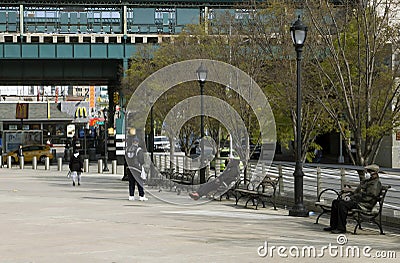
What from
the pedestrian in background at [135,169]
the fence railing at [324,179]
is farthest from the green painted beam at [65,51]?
the pedestrian in background at [135,169]

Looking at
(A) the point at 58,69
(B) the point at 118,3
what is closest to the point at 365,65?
(A) the point at 58,69

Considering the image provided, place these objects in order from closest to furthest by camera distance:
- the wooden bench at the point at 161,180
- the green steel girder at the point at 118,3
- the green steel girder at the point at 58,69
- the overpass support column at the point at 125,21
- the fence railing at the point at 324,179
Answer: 1. the fence railing at the point at 324,179
2. the wooden bench at the point at 161,180
3. the green steel girder at the point at 58,69
4. the green steel girder at the point at 118,3
5. the overpass support column at the point at 125,21

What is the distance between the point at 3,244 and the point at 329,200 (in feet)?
29.6

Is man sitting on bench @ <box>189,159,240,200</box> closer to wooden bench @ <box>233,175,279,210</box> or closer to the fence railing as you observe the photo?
wooden bench @ <box>233,175,279,210</box>

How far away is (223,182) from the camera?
23.0m

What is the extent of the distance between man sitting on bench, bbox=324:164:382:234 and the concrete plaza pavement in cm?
31

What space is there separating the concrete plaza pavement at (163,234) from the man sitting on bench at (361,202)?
31 centimetres

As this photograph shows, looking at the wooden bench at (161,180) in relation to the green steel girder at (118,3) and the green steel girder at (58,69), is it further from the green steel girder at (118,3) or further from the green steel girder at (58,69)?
the green steel girder at (118,3)

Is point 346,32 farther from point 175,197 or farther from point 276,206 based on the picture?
point 175,197

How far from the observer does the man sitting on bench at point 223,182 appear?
22453 mm

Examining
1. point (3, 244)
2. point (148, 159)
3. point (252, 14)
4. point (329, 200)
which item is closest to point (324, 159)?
point (148, 159)

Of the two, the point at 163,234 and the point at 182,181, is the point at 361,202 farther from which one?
the point at 182,181

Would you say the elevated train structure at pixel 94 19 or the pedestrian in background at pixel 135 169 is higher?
the elevated train structure at pixel 94 19

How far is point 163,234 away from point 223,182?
30.9ft
